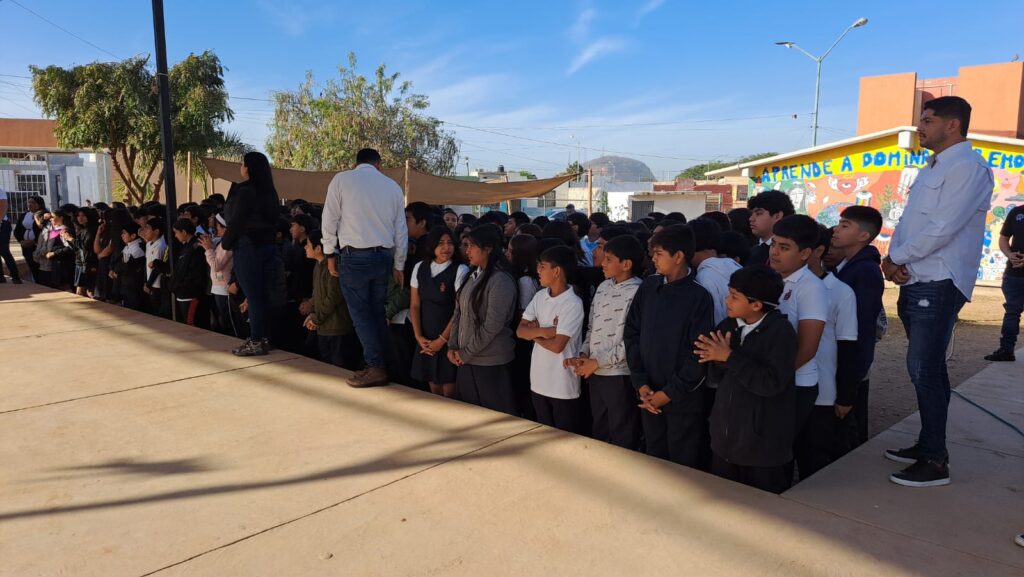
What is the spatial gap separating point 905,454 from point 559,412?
70.0 inches

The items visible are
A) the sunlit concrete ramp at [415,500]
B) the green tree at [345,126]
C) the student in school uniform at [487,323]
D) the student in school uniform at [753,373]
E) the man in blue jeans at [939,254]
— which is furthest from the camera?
the green tree at [345,126]

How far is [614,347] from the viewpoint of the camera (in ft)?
11.1

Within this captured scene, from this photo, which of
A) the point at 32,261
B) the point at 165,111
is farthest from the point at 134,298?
the point at 32,261

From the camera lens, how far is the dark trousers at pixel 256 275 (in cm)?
503

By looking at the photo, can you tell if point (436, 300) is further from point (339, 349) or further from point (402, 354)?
point (339, 349)

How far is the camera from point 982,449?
3.67 meters

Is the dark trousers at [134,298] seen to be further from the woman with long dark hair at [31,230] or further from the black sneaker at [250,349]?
the woman with long dark hair at [31,230]

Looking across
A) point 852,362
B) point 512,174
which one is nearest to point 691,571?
point 852,362

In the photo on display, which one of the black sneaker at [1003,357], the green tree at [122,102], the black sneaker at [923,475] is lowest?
the black sneaker at [1003,357]

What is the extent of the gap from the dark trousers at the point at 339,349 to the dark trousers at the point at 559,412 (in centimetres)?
207

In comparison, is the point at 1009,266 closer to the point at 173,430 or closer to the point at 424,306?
the point at 424,306

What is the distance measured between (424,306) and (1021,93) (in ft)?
67.2

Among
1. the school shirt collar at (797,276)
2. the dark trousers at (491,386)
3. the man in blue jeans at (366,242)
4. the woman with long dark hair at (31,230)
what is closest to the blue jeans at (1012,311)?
the school shirt collar at (797,276)

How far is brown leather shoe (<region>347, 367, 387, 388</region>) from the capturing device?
4434mm
